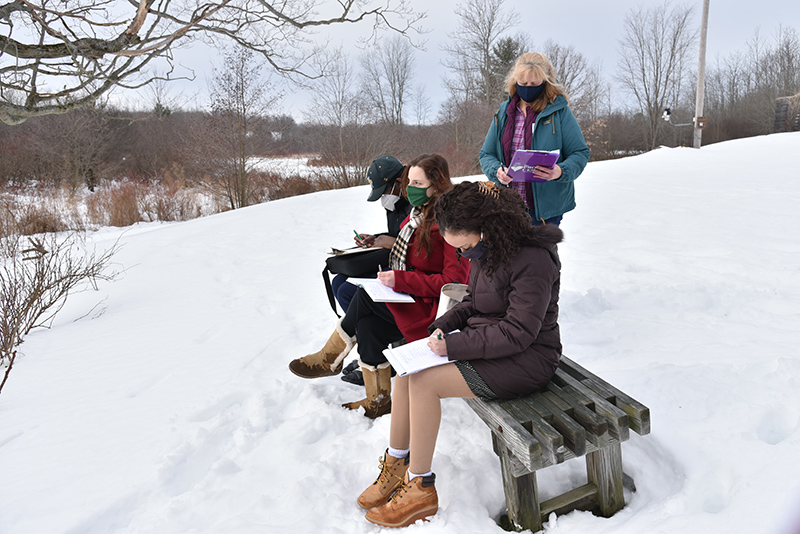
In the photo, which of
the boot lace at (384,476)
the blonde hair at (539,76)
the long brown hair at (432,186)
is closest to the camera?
the boot lace at (384,476)

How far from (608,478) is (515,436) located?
1.75ft

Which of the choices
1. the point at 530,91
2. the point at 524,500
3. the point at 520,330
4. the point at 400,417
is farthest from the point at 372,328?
the point at 530,91

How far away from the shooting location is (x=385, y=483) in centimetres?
212

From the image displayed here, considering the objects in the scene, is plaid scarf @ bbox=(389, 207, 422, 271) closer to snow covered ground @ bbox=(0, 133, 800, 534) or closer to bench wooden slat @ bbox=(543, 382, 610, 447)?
snow covered ground @ bbox=(0, 133, 800, 534)

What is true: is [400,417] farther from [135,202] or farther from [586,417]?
[135,202]

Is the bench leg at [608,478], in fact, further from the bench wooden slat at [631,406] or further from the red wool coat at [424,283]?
the red wool coat at [424,283]

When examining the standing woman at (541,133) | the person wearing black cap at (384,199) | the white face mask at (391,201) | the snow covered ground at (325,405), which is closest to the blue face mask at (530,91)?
the standing woman at (541,133)

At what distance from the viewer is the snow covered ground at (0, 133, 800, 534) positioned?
1998mm

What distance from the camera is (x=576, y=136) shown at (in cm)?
302

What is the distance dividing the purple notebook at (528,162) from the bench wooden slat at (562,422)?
1.33m

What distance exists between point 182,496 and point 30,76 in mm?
4916

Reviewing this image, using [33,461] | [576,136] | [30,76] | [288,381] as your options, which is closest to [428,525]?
[288,381]

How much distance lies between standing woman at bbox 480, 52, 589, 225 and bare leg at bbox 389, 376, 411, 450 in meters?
1.41

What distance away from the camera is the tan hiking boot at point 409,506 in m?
1.94
